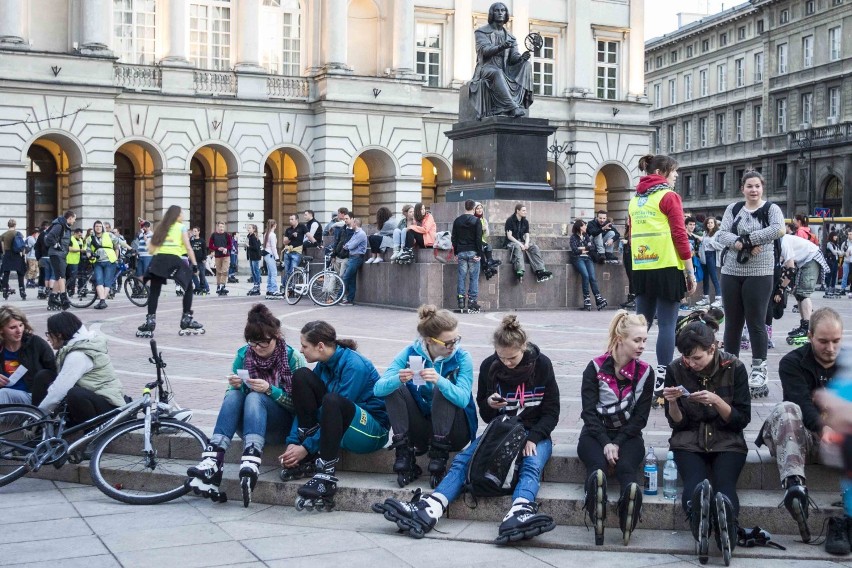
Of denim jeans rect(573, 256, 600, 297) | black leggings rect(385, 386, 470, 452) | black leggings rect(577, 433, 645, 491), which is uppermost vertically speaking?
denim jeans rect(573, 256, 600, 297)

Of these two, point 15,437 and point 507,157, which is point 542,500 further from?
point 507,157

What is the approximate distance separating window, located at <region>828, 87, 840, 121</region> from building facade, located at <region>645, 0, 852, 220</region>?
6 centimetres

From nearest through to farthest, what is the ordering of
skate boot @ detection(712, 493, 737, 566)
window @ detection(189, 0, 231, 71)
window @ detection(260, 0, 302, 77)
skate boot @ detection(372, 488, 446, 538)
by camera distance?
skate boot @ detection(712, 493, 737, 566), skate boot @ detection(372, 488, 446, 538), window @ detection(189, 0, 231, 71), window @ detection(260, 0, 302, 77)

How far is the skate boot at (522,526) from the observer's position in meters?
6.56

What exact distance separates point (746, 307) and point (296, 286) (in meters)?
13.9

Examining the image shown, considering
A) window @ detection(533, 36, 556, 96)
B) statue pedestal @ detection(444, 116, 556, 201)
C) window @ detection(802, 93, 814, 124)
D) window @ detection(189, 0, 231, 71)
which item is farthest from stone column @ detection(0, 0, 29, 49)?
window @ detection(802, 93, 814, 124)

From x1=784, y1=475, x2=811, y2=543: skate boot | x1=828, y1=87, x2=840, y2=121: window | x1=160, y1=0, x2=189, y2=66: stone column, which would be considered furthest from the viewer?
x1=828, y1=87, x2=840, y2=121: window

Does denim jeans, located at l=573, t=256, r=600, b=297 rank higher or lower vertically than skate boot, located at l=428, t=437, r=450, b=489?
higher

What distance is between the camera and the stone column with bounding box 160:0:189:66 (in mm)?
40906

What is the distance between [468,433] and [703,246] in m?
13.4

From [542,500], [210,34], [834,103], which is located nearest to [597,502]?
→ [542,500]

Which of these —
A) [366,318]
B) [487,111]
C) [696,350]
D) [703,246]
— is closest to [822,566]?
[696,350]

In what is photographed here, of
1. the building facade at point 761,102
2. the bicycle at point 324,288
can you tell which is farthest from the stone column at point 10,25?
the building facade at point 761,102

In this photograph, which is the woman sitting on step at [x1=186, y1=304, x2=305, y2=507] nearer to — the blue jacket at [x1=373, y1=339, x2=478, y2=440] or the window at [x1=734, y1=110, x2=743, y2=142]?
the blue jacket at [x1=373, y1=339, x2=478, y2=440]
